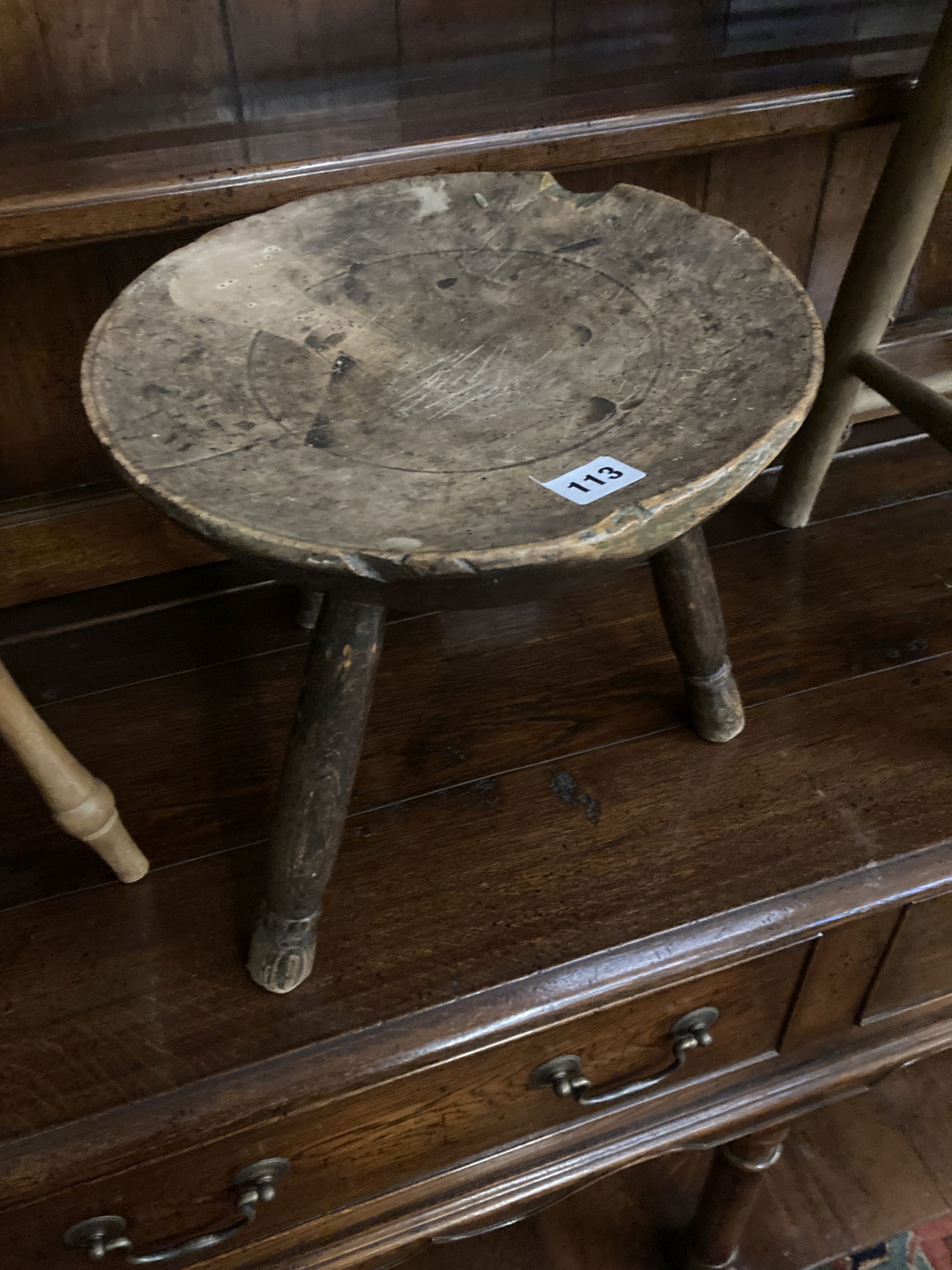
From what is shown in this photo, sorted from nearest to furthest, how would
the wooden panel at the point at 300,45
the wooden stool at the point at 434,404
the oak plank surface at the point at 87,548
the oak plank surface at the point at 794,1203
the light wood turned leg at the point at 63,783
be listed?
the wooden stool at the point at 434,404 < the light wood turned leg at the point at 63,783 < the wooden panel at the point at 300,45 < the oak plank surface at the point at 87,548 < the oak plank surface at the point at 794,1203

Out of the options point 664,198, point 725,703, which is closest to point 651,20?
point 664,198

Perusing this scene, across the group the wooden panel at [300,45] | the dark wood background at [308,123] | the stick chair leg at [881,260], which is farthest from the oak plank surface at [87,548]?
the stick chair leg at [881,260]

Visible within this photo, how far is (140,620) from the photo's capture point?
1.01 metres

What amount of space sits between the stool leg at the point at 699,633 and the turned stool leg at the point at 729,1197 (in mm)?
365

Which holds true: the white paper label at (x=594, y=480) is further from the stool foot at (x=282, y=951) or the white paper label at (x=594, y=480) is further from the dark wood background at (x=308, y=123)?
the dark wood background at (x=308, y=123)

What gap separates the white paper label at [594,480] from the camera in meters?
0.51

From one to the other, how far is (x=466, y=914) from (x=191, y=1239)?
0.29 metres

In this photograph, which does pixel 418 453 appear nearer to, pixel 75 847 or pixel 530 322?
pixel 530 322

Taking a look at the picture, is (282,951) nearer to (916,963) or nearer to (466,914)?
(466,914)

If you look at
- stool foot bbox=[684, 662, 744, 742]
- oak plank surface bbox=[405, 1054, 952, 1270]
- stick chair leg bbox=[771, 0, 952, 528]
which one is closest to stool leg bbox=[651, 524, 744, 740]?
stool foot bbox=[684, 662, 744, 742]

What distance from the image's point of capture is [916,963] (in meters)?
0.86

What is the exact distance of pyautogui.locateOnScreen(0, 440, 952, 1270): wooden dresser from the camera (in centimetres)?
68

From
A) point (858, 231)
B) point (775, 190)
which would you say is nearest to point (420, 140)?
point (775, 190)

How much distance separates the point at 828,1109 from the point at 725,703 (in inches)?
27.3
